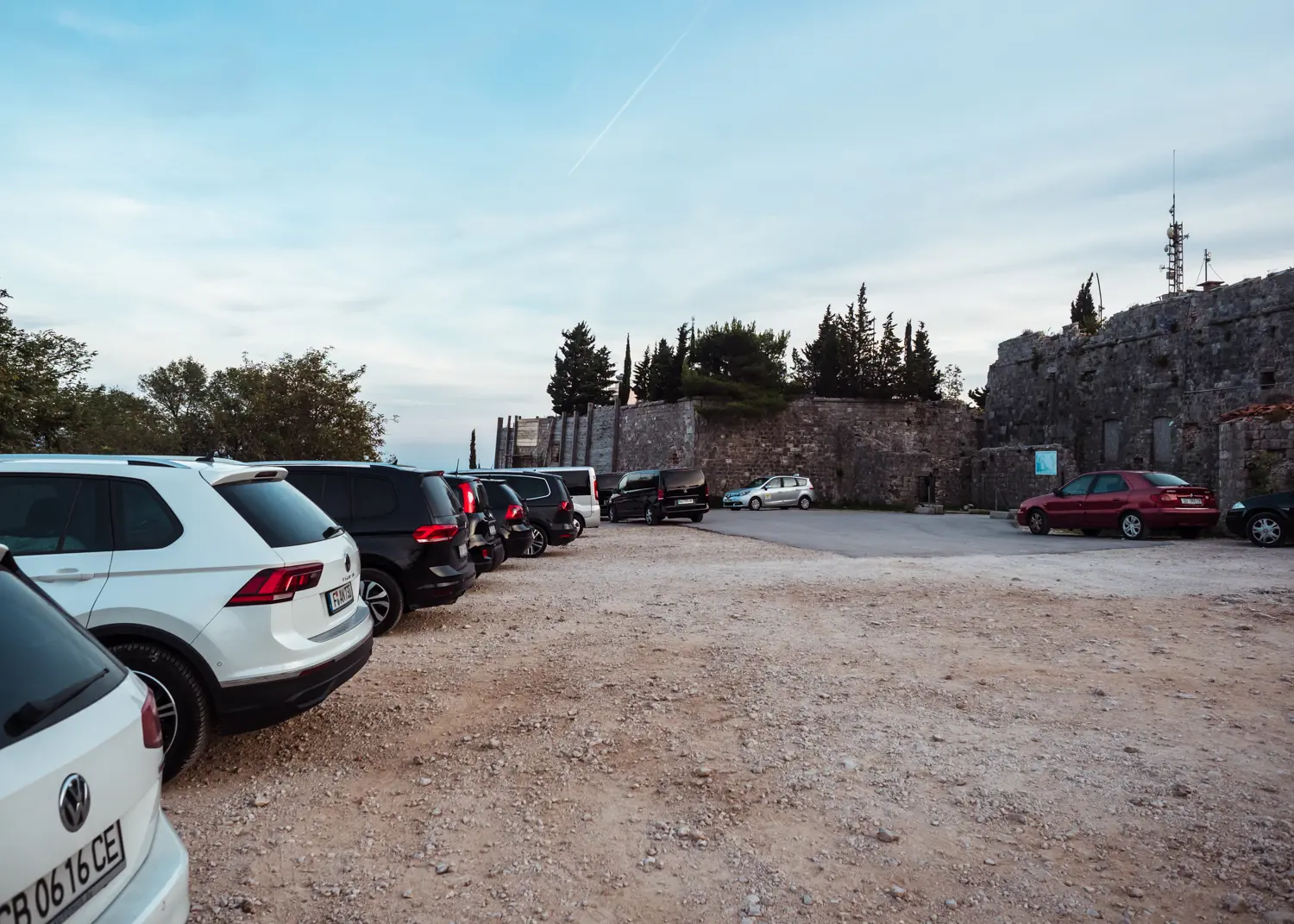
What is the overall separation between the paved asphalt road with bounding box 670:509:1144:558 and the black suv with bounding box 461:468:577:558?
489cm

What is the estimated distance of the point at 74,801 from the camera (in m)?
1.84

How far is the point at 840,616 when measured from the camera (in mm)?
8734

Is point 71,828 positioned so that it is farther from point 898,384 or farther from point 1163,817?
point 898,384

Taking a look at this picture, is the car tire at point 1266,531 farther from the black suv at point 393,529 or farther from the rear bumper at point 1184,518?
the black suv at point 393,529

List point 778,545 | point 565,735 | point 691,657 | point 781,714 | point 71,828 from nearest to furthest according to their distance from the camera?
point 71,828 → point 565,735 → point 781,714 → point 691,657 → point 778,545

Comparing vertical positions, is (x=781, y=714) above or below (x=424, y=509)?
below

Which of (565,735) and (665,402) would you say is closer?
(565,735)

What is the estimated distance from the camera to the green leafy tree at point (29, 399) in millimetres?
18969

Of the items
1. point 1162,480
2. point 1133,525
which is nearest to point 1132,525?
point 1133,525

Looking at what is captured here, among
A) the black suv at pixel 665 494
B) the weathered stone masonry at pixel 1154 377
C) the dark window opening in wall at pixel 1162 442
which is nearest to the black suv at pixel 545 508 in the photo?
the black suv at pixel 665 494

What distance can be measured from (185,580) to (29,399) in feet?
64.6

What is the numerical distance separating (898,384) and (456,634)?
153 ft

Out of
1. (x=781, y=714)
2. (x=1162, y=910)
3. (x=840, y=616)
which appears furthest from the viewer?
(x=840, y=616)

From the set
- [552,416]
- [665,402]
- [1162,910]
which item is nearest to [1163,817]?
[1162,910]
